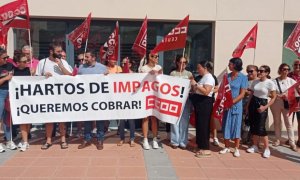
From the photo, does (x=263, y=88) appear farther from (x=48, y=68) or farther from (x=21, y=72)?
(x=21, y=72)

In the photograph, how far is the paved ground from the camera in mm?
5098

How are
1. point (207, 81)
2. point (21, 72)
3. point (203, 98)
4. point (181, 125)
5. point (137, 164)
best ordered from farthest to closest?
point (181, 125)
point (21, 72)
point (203, 98)
point (207, 81)
point (137, 164)

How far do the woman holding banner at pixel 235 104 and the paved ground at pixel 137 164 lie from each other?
0.43 meters

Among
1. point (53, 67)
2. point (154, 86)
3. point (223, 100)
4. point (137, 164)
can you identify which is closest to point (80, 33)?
point (53, 67)

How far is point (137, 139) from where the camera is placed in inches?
289

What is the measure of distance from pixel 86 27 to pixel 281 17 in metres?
4.70

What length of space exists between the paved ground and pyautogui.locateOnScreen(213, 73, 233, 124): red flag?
2.53 ft

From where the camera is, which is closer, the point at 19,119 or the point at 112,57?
the point at 19,119

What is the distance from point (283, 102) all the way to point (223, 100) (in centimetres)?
158

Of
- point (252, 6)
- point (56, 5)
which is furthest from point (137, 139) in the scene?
point (252, 6)

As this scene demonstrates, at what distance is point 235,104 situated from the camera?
238 inches

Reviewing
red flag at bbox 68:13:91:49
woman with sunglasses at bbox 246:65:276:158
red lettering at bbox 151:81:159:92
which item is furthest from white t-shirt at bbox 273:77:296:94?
red flag at bbox 68:13:91:49

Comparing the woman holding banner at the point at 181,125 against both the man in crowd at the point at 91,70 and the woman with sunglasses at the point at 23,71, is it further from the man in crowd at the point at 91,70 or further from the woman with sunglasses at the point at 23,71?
the woman with sunglasses at the point at 23,71

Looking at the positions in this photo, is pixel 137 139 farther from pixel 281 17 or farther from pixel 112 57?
pixel 281 17
